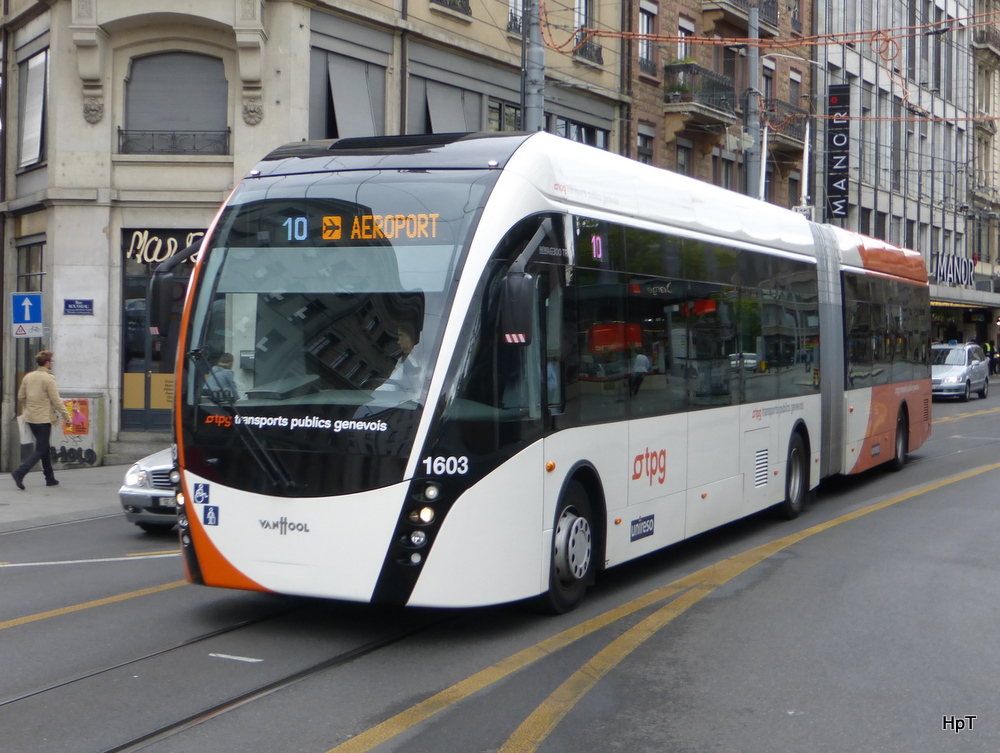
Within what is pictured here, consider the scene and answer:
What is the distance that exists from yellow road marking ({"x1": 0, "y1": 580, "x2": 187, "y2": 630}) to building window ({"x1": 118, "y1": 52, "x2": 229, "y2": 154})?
13447mm

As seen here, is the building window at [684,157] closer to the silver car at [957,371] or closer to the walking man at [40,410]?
the silver car at [957,371]

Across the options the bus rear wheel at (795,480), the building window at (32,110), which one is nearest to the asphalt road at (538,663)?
the bus rear wheel at (795,480)

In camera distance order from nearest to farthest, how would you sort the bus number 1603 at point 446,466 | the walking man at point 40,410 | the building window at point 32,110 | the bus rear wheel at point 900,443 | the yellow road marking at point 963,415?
the bus number 1603 at point 446,466 → the walking man at point 40,410 → the bus rear wheel at point 900,443 → the building window at point 32,110 → the yellow road marking at point 963,415

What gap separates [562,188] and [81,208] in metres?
15.5

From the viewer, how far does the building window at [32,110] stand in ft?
74.4

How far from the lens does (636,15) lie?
30797mm

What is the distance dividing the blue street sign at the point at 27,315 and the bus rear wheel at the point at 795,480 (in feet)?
36.9

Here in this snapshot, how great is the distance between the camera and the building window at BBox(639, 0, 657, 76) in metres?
31.3

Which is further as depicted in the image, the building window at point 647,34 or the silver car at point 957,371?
the silver car at point 957,371

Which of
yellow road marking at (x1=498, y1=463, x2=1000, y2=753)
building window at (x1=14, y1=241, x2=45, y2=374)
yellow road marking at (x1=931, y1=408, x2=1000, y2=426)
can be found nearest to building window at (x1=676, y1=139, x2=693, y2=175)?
yellow road marking at (x1=931, y1=408, x2=1000, y2=426)

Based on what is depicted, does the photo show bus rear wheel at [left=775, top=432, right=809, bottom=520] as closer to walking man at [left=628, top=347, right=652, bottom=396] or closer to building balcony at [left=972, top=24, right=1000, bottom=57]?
walking man at [left=628, top=347, right=652, bottom=396]

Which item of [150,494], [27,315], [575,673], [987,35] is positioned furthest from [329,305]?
[987,35]

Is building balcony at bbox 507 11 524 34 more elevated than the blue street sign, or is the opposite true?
building balcony at bbox 507 11 524 34

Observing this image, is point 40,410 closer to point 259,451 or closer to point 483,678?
point 259,451
